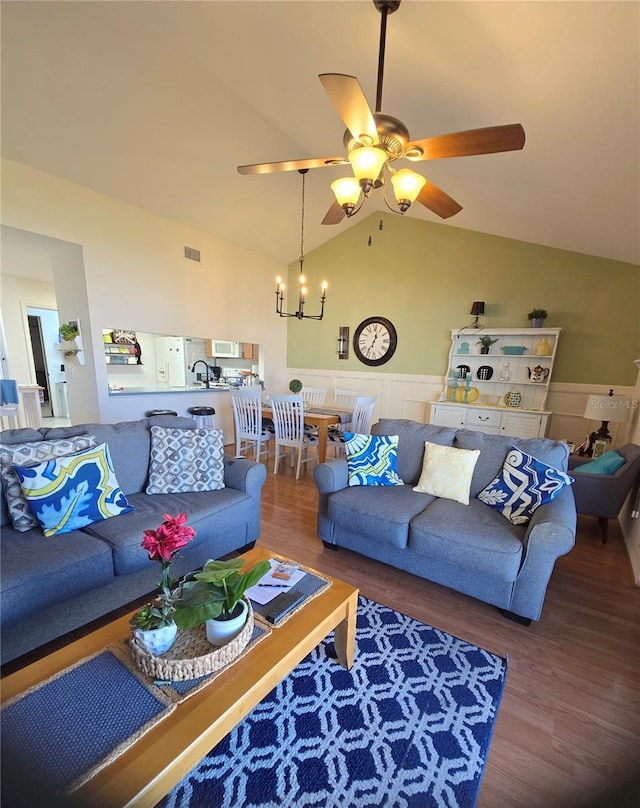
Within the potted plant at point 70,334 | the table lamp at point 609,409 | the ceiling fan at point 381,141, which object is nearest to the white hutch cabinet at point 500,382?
the table lamp at point 609,409

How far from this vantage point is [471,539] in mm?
1813

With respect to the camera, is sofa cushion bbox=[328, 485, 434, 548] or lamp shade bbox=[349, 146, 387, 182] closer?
lamp shade bbox=[349, 146, 387, 182]

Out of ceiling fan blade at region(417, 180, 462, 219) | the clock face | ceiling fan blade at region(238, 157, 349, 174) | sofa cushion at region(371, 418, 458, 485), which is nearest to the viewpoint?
ceiling fan blade at region(238, 157, 349, 174)

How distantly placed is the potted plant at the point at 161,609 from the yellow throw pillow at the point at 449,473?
68.4 inches

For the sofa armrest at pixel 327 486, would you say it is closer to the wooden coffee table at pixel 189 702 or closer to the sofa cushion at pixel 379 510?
the sofa cushion at pixel 379 510

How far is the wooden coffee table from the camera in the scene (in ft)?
2.51

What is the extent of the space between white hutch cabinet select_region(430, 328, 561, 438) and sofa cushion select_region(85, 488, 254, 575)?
10.7 feet

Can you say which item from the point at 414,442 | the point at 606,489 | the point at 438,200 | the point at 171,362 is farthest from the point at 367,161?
the point at 171,362

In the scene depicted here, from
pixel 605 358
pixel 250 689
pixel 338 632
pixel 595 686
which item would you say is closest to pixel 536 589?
pixel 595 686

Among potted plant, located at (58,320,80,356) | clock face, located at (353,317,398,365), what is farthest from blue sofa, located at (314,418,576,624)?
potted plant, located at (58,320,80,356)

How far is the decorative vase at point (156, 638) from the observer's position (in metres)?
1.00

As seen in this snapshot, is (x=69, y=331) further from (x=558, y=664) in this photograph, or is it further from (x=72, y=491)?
(x=558, y=664)

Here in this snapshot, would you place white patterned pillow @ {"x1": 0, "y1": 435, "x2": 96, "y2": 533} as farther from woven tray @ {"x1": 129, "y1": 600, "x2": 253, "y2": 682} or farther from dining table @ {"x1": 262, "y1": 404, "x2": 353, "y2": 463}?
dining table @ {"x1": 262, "y1": 404, "x2": 353, "y2": 463}

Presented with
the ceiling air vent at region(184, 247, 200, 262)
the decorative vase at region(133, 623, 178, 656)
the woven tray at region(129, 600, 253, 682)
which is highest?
the ceiling air vent at region(184, 247, 200, 262)
